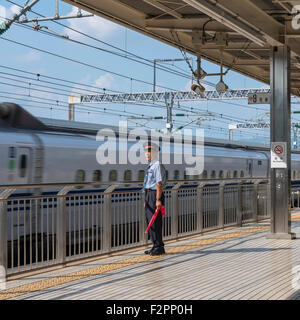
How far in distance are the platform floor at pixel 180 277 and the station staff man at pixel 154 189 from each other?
0.32 metres

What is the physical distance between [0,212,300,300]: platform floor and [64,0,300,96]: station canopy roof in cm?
390

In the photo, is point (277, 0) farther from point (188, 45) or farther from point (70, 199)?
point (70, 199)

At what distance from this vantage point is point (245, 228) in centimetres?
1416

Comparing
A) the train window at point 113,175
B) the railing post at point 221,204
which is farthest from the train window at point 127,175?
the railing post at point 221,204

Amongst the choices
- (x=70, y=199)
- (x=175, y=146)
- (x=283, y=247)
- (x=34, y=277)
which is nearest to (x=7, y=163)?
(x=70, y=199)

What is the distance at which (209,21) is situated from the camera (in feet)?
39.0

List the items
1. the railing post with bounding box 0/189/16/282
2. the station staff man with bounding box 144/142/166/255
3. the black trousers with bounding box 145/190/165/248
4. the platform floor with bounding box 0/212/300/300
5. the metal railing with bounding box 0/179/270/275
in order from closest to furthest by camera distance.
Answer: the platform floor with bounding box 0/212/300/300 < the railing post with bounding box 0/189/16/282 < the metal railing with bounding box 0/179/270/275 < the station staff man with bounding box 144/142/166/255 < the black trousers with bounding box 145/190/165/248

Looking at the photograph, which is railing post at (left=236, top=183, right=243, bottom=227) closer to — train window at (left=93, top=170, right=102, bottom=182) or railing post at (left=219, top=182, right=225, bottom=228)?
railing post at (left=219, top=182, right=225, bottom=228)

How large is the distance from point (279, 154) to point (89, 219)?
4.71 metres

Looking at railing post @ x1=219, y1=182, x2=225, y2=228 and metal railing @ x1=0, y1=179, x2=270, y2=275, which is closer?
metal railing @ x1=0, y1=179, x2=270, y2=275

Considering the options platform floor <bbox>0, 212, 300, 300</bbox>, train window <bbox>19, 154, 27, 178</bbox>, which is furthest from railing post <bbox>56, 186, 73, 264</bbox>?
train window <bbox>19, 154, 27, 178</bbox>

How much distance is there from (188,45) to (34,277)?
23.2 feet

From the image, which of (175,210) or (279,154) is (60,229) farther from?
(279,154)

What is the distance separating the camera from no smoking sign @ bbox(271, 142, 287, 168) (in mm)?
12023
